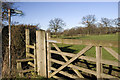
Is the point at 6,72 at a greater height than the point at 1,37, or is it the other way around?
the point at 1,37

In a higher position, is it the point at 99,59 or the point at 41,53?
the point at 99,59

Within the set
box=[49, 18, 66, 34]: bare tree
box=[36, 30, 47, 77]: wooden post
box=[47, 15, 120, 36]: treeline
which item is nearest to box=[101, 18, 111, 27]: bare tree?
box=[47, 15, 120, 36]: treeline

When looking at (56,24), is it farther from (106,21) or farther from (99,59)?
(99,59)

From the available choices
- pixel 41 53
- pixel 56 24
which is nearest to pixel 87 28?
pixel 56 24

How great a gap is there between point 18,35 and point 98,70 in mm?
4105

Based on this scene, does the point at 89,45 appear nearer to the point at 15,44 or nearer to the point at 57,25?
the point at 15,44

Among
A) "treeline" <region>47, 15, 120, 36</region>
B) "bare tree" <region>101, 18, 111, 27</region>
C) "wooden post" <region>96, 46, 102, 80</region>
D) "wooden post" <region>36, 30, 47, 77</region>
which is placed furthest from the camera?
"bare tree" <region>101, 18, 111, 27</region>

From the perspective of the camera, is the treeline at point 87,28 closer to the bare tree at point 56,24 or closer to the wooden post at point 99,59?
the bare tree at point 56,24

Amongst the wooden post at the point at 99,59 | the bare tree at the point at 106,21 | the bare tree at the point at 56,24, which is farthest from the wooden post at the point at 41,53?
the bare tree at the point at 106,21

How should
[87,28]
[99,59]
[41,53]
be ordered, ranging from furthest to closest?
[87,28] < [41,53] < [99,59]

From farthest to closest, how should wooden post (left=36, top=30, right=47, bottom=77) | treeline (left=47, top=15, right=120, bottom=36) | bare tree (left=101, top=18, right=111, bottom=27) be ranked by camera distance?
bare tree (left=101, top=18, right=111, bottom=27), treeline (left=47, top=15, right=120, bottom=36), wooden post (left=36, top=30, right=47, bottom=77)

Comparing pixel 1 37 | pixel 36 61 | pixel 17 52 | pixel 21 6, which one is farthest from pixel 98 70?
pixel 21 6

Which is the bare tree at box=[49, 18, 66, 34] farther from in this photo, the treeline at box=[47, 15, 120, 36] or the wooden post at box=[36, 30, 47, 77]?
the wooden post at box=[36, 30, 47, 77]

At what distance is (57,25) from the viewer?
3169 centimetres
